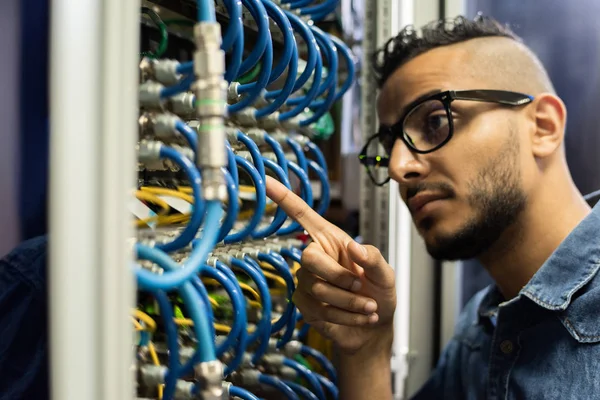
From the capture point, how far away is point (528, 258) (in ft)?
3.54

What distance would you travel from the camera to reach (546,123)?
1.06m

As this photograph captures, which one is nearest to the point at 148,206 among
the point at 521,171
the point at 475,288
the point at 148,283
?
the point at 148,283

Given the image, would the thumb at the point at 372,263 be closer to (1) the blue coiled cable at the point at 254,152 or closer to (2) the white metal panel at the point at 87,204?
(1) the blue coiled cable at the point at 254,152

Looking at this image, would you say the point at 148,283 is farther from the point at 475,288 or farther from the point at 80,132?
the point at 475,288

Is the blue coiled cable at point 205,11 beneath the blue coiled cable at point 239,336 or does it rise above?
above

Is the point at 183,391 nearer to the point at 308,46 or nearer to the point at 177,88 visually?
the point at 177,88

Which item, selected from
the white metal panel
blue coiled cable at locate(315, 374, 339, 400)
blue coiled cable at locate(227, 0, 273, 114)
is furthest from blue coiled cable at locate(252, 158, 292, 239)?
the white metal panel

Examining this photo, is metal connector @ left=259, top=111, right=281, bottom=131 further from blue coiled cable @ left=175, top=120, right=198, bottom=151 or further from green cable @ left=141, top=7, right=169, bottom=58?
blue coiled cable @ left=175, top=120, right=198, bottom=151

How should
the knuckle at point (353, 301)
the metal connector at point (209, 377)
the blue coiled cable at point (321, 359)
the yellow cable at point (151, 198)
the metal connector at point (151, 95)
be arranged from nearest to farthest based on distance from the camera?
the metal connector at point (209, 377) < the metal connector at point (151, 95) < the yellow cable at point (151, 198) < the knuckle at point (353, 301) < the blue coiled cable at point (321, 359)

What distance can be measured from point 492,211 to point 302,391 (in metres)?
0.52

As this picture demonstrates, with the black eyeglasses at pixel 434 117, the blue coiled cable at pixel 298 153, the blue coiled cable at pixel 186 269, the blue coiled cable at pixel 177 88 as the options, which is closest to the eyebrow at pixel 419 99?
the black eyeglasses at pixel 434 117

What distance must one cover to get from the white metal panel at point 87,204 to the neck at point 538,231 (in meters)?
0.90

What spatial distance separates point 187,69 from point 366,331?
588mm

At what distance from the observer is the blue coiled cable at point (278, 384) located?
889 millimetres
